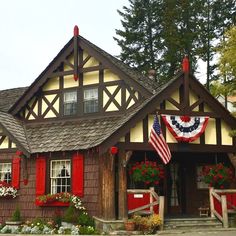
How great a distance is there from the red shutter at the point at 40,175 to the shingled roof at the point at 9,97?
470cm

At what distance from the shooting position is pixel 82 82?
22.0 meters

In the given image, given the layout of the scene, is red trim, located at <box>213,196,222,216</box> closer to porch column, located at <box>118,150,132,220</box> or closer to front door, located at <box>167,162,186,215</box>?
front door, located at <box>167,162,186,215</box>

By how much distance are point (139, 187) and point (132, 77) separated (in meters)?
4.71

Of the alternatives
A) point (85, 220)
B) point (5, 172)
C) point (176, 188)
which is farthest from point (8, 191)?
point (176, 188)

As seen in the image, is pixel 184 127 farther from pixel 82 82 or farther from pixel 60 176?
pixel 60 176

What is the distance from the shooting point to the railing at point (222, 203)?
19.1 meters

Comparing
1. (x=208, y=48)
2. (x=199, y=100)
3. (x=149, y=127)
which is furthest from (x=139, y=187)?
(x=208, y=48)

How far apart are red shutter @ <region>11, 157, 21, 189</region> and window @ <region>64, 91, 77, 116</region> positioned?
10.4ft

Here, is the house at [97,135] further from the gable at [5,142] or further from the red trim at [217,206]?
the red trim at [217,206]

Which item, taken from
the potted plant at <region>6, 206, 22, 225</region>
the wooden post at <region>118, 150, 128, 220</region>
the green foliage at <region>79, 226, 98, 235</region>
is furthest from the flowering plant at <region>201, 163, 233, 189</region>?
the potted plant at <region>6, 206, 22, 225</region>

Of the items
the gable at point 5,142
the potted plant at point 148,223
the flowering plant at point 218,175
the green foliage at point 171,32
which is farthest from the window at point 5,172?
the green foliage at point 171,32

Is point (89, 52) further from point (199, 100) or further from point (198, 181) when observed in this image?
point (198, 181)

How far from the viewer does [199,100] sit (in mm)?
20250

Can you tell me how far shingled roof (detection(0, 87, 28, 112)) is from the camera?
24797mm
